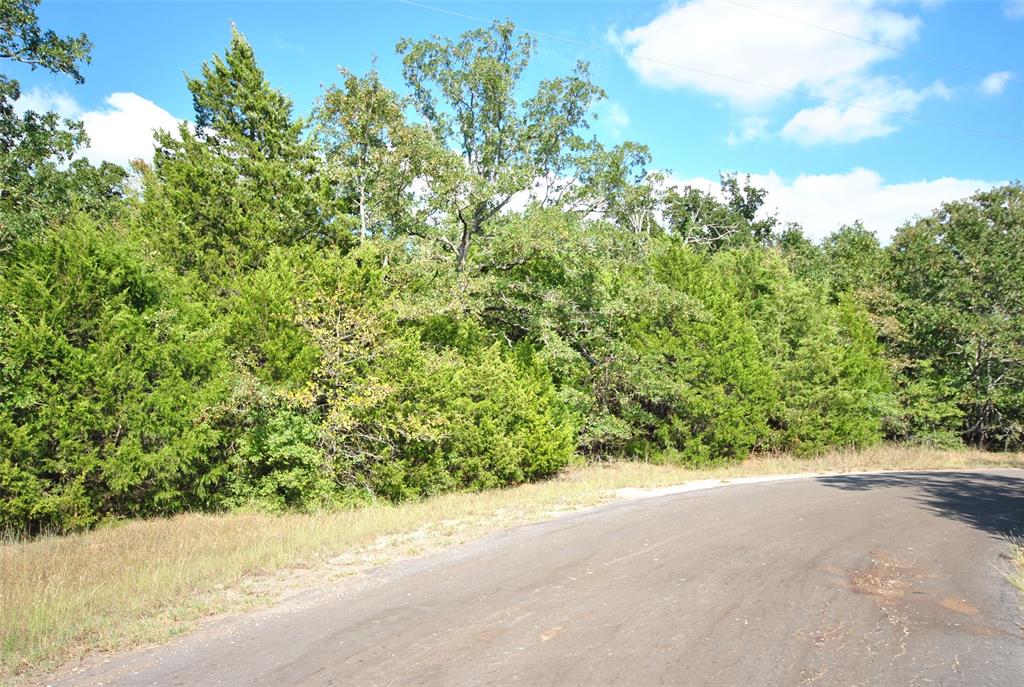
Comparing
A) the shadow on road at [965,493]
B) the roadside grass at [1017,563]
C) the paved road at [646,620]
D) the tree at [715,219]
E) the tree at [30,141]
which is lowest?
the shadow on road at [965,493]

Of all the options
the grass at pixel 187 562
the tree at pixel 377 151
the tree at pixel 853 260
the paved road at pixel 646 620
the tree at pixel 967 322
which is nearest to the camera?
the paved road at pixel 646 620

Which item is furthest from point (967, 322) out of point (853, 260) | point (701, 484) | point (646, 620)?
point (646, 620)

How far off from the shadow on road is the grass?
3.88 meters

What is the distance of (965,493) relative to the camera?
15.6m

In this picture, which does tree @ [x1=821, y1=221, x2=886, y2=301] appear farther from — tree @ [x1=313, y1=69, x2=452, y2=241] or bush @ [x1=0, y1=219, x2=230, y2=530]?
bush @ [x1=0, y1=219, x2=230, y2=530]

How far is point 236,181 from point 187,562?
847 inches

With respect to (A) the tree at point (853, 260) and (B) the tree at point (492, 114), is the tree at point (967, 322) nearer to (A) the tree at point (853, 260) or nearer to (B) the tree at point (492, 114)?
(A) the tree at point (853, 260)

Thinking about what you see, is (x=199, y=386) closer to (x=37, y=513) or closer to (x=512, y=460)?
(x=37, y=513)

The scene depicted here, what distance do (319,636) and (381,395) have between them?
30.4 feet

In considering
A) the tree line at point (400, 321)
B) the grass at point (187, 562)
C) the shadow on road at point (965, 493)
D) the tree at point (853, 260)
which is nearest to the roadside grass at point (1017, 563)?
the grass at point (187, 562)

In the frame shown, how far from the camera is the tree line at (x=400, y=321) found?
12.7 m

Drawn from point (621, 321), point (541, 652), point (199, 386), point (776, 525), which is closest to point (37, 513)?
point (199, 386)

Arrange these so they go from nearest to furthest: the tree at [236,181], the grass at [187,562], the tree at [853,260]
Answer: the grass at [187,562], the tree at [236,181], the tree at [853,260]

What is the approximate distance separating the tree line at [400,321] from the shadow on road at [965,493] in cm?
574
